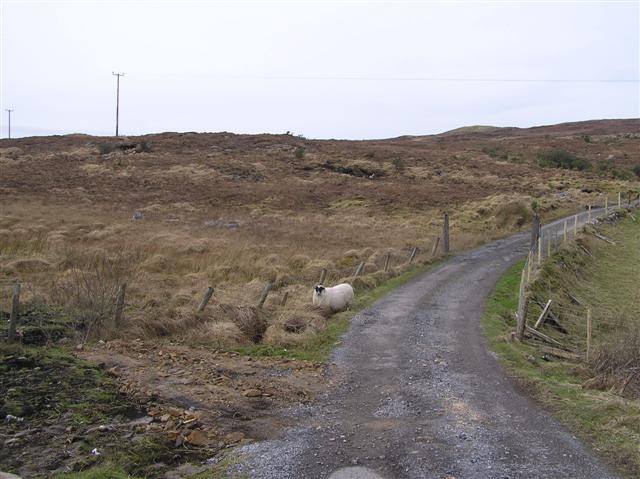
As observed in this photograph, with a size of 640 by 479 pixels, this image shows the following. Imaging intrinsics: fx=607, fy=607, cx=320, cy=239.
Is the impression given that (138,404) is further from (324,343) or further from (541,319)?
(541,319)

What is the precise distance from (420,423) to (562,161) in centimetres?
5993

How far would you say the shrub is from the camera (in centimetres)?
6084

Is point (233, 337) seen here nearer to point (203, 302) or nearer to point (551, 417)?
point (203, 302)

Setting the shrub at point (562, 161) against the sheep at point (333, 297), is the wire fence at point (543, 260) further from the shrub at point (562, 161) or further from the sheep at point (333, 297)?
the shrub at point (562, 161)

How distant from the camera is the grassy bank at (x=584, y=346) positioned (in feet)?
26.7

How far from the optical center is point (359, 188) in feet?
158

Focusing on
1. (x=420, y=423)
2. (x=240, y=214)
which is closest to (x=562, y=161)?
(x=240, y=214)

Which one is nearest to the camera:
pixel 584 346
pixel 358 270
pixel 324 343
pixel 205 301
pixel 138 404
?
pixel 138 404

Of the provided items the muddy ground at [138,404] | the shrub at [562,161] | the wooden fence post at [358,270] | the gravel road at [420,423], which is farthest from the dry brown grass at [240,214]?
the gravel road at [420,423]

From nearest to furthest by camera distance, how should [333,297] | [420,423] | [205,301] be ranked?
1. [420,423]
2. [205,301]
3. [333,297]

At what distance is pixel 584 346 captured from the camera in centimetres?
1480

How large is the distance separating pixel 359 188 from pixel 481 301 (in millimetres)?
31664

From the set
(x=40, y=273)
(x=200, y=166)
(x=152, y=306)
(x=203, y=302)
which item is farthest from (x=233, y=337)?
(x=200, y=166)

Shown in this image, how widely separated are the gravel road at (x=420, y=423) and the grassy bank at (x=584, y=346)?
1.19 feet
